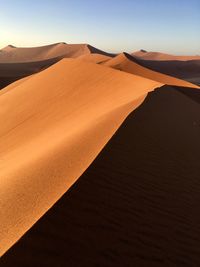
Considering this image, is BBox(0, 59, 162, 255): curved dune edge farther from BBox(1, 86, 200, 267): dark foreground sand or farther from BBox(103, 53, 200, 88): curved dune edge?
BBox(103, 53, 200, 88): curved dune edge

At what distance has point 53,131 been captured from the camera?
30.3 ft

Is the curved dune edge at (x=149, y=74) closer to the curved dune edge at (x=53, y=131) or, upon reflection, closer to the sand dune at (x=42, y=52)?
the curved dune edge at (x=53, y=131)

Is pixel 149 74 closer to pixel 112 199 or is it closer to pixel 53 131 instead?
pixel 53 131

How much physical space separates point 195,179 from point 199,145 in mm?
2021

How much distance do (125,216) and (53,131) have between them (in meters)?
5.82

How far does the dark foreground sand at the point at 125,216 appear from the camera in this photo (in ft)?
9.84

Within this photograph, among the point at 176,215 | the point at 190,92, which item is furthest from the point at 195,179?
the point at 190,92

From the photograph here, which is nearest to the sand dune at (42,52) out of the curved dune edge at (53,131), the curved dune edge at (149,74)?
the curved dune edge at (149,74)

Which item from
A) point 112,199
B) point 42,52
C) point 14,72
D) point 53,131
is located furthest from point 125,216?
point 42,52

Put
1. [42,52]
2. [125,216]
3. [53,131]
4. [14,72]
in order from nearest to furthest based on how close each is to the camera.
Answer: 1. [125,216]
2. [53,131]
3. [14,72]
4. [42,52]

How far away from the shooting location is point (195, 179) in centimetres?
524

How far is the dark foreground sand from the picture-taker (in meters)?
3.00

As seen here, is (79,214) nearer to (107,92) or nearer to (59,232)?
(59,232)

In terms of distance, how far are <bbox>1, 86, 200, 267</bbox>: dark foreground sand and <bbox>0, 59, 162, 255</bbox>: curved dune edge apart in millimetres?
196
